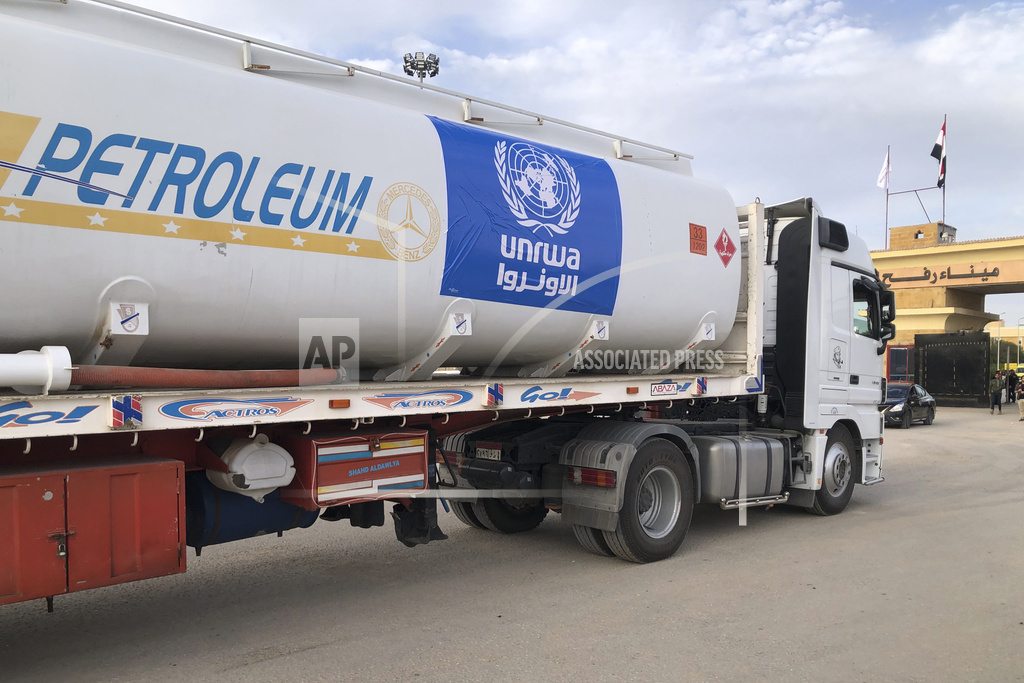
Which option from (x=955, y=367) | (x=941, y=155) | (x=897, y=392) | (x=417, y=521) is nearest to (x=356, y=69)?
(x=417, y=521)

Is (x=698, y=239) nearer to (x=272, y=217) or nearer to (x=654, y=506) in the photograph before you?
(x=654, y=506)

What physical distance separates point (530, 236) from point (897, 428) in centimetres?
1940

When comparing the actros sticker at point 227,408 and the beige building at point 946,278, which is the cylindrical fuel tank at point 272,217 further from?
the beige building at point 946,278

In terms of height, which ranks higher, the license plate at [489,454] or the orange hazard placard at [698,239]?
the orange hazard placard at [698,239]

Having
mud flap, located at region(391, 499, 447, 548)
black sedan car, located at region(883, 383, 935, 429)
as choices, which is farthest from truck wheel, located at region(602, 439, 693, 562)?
black sedan car, located at region(883, 383, 935, 429)

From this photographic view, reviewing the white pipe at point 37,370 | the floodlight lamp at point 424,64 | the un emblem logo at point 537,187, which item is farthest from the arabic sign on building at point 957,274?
the white pipe at point 37,370

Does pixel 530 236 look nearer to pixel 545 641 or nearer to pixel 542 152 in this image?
pixel 542 152

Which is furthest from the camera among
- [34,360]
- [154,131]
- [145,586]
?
[145,586]

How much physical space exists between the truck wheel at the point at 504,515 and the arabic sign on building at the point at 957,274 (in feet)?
94.1

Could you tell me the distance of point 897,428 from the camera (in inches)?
853

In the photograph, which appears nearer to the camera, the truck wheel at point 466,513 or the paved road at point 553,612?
the paved road at point 553,612

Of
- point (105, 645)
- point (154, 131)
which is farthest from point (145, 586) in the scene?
point (154, 131)

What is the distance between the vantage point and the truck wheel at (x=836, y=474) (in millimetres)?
8828

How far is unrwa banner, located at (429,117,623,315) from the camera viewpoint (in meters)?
5.50
